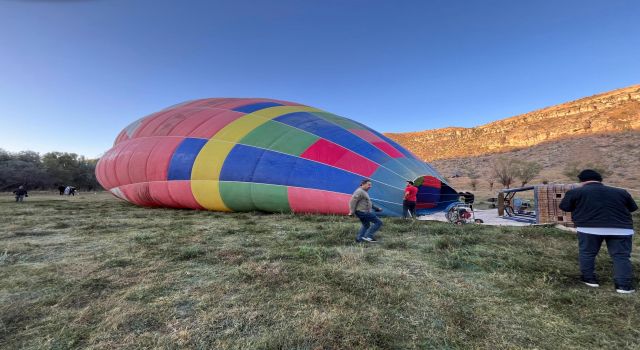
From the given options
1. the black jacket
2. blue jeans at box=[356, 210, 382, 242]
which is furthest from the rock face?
the black jacket

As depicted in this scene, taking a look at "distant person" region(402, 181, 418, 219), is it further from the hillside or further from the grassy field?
the hillside

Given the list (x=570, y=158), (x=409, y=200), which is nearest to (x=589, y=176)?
Answer: (x=409, y=200)

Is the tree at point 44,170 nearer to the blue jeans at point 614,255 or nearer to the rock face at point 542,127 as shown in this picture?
the blue jeans at point 614,255

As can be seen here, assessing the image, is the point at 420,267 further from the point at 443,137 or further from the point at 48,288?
the point at 443,137

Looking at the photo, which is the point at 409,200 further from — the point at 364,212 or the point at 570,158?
the point at 570,158

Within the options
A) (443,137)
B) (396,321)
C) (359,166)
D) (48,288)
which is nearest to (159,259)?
(48,288)

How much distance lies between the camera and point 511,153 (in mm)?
45812

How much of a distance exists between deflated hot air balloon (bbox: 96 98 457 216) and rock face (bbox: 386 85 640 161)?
4899cm

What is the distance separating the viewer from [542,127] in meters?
54.4

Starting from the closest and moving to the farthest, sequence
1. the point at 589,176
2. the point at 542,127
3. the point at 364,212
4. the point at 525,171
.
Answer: the point at 589,176 → the point at 364,212 → the point at 525,171 → the point at 542,127

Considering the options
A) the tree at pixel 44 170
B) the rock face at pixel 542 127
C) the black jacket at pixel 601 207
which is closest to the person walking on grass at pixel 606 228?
the black jacket at pixel 601 207

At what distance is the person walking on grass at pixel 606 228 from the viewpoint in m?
3.20

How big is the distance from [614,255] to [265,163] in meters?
6.83

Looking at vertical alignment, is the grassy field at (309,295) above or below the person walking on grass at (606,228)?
below
